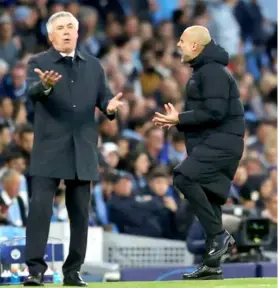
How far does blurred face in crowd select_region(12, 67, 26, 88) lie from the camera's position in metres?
15.4

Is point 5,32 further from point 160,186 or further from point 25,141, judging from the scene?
point 160,186

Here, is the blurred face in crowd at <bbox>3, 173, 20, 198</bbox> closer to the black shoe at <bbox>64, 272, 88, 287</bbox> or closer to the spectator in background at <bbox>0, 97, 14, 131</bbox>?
the spectator in background at <bbox>0, 97, 14, 131</bbox>

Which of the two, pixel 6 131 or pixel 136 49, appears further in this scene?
pixel 136 49

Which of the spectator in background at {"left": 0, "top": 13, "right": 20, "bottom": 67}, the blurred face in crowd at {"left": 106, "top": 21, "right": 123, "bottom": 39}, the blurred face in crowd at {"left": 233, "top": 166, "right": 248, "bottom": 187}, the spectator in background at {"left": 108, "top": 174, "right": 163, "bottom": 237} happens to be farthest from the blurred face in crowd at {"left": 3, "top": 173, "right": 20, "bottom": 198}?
the blurred face in crowd at {"left": 106, "top": 21, "right": 123, "bottom": 39}

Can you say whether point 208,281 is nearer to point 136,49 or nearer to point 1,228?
point 1,228

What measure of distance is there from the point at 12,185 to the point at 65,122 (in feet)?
13.0

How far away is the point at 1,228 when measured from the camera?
37.2ft

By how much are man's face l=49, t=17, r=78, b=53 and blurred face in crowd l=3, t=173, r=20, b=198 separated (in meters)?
3.97

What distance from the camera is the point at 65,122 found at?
8.98 meters

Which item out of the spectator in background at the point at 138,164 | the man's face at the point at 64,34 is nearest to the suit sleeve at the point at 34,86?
the man's face at the point at 64,34

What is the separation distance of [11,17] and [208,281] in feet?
27.6

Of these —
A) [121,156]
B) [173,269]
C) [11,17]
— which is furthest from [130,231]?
[11,17]

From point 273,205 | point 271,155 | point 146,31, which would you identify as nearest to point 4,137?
point 273,205

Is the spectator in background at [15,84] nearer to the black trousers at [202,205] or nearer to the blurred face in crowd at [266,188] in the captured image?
the blurred face in crowd at [266,188]
